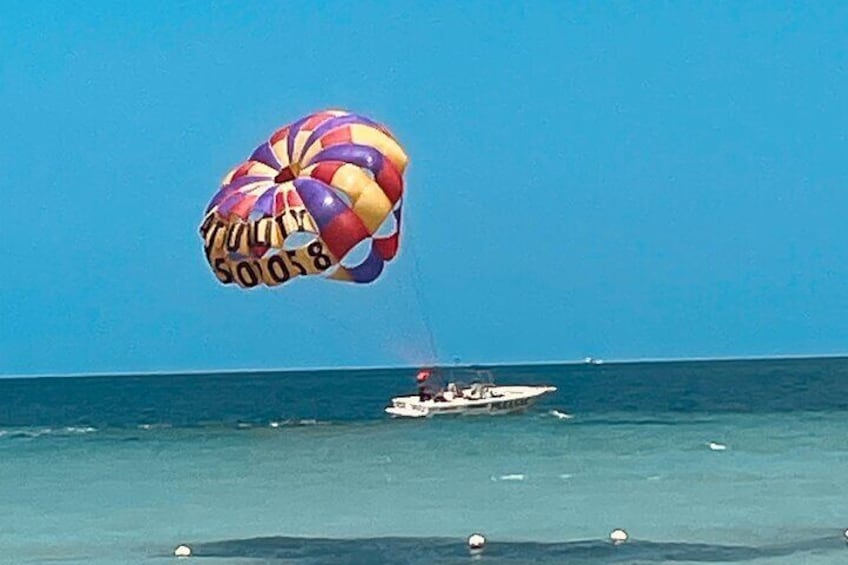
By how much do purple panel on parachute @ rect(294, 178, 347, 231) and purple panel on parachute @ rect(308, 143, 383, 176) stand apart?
1.65 feet

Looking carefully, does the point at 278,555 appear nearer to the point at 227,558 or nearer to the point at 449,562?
the point at 227,558

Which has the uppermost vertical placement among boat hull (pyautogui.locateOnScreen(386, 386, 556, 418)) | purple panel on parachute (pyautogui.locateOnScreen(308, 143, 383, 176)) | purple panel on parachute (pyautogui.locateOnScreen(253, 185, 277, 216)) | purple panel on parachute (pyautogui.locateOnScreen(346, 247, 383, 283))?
boat hull (pyautogui.locateOnScreen(386, 386, 556, 418))

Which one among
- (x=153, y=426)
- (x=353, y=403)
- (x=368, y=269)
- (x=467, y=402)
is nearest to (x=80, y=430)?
(x=153, y=426)

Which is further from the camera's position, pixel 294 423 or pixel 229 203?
pixel 294 423

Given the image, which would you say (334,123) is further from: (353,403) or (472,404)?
(353,403)

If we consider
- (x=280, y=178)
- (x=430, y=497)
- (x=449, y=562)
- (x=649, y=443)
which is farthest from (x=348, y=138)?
(x=649, y=443)

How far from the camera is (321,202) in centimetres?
1777

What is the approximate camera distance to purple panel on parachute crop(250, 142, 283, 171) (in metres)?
18.8

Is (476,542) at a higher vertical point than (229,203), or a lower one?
lower

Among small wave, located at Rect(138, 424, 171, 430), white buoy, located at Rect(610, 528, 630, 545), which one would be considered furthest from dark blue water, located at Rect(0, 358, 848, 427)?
white buoy, located at Rect(610, 528, 630, 545)

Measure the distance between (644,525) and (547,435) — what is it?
75.9 ft

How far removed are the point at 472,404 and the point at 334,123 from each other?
32.7m

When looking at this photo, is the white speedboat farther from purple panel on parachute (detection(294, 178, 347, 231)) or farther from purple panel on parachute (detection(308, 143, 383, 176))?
purple panel on parachute (detection(294, 178, 347, 231))

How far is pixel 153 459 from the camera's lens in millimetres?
41344
